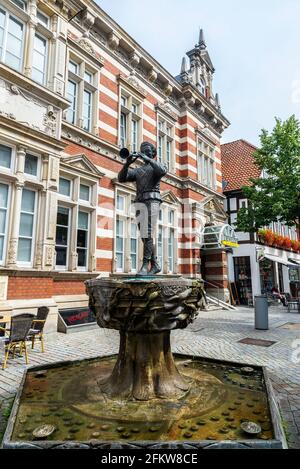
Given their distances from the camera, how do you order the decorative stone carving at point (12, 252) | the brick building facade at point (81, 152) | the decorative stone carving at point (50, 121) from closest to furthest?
the decorative stone carving at point (12, 252), the brick building facade at point (81, 152), the decorative stone carving at point (50, 121)

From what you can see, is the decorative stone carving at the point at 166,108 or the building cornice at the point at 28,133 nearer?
the building cornice at the point at 28,133

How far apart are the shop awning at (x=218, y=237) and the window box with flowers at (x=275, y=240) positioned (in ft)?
10.1

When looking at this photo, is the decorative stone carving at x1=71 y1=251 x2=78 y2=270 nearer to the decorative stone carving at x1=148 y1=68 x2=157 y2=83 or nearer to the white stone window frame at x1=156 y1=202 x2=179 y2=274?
the white stone window frame at x1=156 y1=202 x2=179 y2=274

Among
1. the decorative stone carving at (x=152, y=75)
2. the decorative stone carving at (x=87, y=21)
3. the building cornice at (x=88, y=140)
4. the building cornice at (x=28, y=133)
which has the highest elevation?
the decorative stone carving at (x=152, y=75)

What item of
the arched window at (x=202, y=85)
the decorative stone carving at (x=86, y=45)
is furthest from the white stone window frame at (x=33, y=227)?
the arched window at (x=202, y=85)

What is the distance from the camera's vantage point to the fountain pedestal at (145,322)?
345 centimetres

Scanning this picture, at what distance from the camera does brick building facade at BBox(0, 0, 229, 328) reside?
8.05 m

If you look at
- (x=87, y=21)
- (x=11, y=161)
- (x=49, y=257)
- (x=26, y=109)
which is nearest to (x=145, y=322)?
(x=49, y=257)

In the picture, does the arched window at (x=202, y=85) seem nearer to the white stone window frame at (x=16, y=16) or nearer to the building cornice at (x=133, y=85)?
the building cornice at (x=133, y=85)

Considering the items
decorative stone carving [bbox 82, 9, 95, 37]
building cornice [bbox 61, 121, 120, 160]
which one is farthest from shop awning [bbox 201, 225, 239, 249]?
decorative stone carving [bbox 82, 9, 95, 37]

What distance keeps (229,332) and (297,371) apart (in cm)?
383

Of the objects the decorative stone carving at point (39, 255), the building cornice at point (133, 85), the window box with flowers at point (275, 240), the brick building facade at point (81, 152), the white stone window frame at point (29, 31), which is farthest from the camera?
the window box with flowers at point (275, 240)
